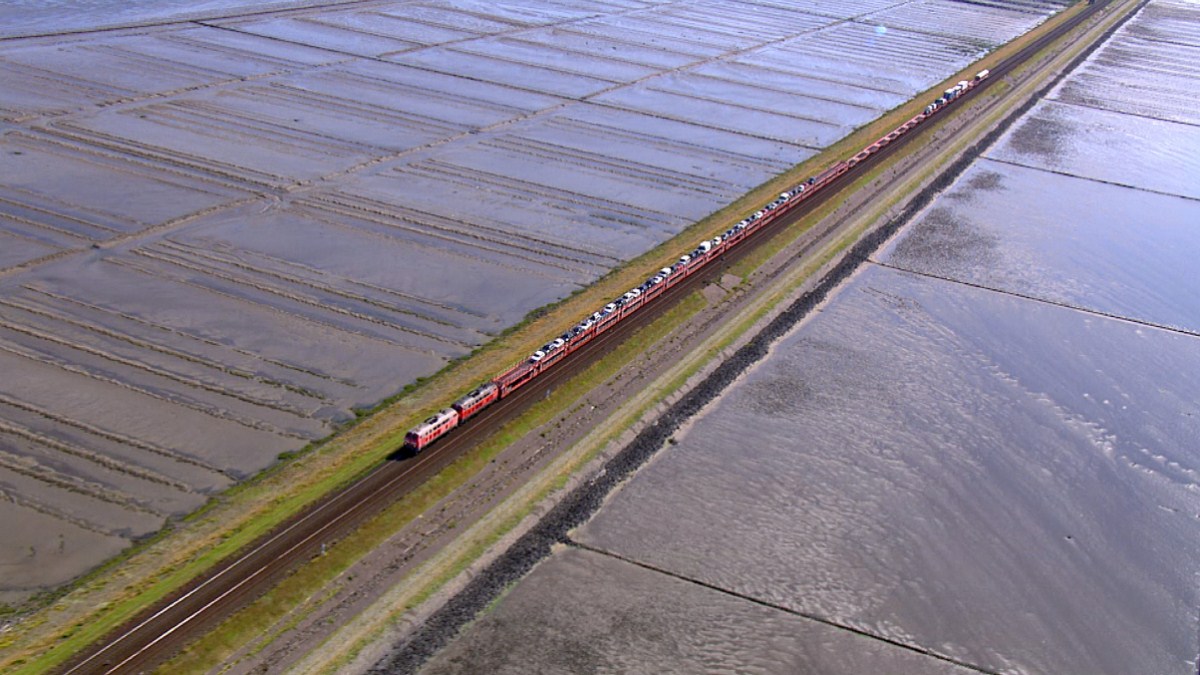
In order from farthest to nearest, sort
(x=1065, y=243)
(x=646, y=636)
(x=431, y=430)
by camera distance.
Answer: (x=1065, y=243) → (x=431, y=430) → (x=646, y=636)

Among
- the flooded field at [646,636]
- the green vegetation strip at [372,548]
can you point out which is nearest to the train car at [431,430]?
the green vegetation strip at [372,548]

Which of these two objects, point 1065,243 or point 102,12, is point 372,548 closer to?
point 1065,243

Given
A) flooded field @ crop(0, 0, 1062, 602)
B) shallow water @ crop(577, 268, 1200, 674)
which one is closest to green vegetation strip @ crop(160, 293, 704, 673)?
shallow water @ crop(577, 268, 1200, 674)

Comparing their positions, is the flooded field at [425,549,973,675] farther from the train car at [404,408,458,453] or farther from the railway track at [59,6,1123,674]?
the train car at [404,408,458,453]

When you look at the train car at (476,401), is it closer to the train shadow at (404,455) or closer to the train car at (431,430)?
the train car at (431,430)

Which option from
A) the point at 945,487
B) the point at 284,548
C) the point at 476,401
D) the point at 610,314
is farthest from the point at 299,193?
the point at 945,487

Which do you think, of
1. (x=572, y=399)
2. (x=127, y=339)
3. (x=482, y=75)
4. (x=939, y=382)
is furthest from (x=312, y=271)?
(x=482, y=75)
